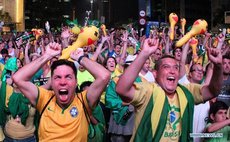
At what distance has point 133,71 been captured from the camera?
3812mm

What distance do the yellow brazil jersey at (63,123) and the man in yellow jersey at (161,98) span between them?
1.41 ft

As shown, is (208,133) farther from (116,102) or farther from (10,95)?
(10,95)

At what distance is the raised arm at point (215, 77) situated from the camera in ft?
13.0

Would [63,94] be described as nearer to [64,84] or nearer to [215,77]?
[64,84]

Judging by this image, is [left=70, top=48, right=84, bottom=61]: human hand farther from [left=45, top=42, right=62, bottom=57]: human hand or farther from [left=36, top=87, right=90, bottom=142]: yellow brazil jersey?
[left=36, top=87, right=90, bottom=142]: yellow brazil jersey

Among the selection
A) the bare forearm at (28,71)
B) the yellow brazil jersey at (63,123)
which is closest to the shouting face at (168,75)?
the yellow brazil jersey at (63,123)

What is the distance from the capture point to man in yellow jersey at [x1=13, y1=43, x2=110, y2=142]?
4008 mm

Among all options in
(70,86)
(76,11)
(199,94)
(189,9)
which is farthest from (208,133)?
(76,11)

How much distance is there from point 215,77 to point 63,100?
1.30 meters

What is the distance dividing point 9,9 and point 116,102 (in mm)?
42184

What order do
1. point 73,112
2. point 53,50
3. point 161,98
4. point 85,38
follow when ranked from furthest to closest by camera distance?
point 85,38
point 53,50
point 73,112
point 161,98

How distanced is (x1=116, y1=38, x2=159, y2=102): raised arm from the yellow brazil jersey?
457 mm

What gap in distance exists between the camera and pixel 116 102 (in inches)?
242

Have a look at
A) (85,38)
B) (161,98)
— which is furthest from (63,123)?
(85,38)
